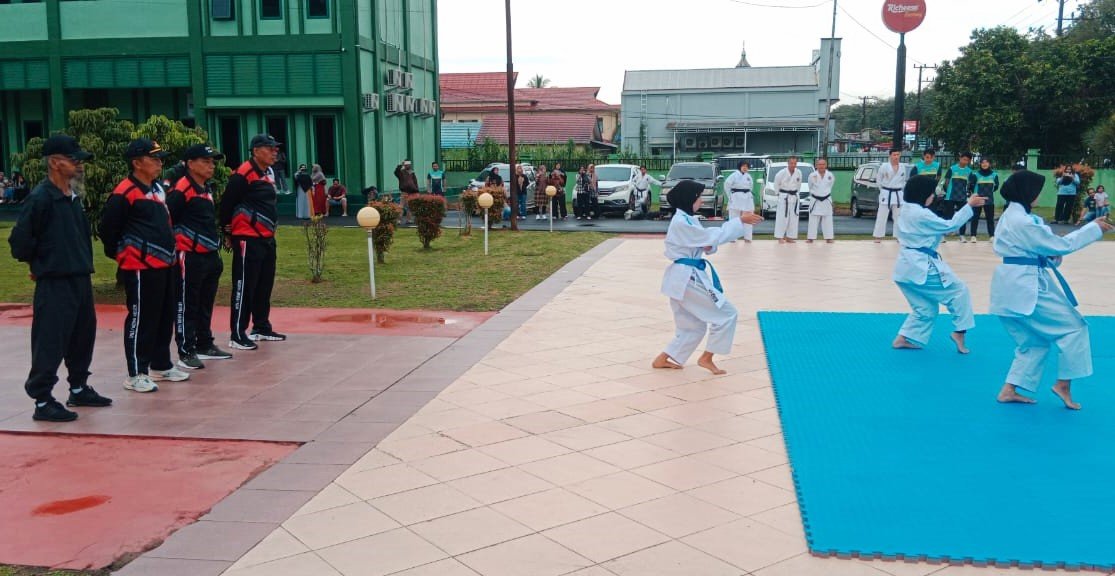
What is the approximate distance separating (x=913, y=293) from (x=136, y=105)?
25003 millimetres

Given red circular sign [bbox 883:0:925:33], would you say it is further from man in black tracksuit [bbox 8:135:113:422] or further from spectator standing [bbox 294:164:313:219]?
man in black tracksuit [bbox 8:135:113:422]

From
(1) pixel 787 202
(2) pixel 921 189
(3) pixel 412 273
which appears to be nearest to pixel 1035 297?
(2) pixel 921 189

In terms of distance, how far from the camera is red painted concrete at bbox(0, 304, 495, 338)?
9344 mm

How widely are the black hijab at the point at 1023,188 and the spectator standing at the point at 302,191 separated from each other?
19497mm

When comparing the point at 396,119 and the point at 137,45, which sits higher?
the point at 137,45

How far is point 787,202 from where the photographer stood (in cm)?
1769

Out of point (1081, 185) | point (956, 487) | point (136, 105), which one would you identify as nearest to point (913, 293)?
point (956, 487)

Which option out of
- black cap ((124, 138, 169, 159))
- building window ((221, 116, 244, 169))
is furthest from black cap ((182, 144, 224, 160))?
building window ((221, 116, 244, 169))

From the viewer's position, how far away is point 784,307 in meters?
10.6

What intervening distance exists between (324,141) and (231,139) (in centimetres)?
253

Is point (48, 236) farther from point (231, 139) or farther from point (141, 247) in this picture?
point (231, 139)

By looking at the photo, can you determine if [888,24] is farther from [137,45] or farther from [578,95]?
[578,95]

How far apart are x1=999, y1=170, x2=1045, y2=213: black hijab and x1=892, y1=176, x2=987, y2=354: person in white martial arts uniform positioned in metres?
1.35

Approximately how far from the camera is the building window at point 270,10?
24688 millimetres
